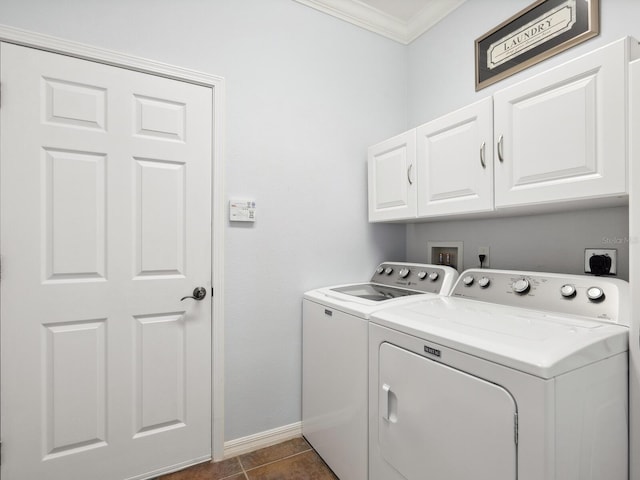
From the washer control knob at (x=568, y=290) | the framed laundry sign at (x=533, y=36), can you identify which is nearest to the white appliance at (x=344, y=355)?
the washer control knob at (x=568, y=290)

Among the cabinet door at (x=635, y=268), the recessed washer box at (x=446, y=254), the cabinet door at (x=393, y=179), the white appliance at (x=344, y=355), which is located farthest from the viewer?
the recessed washer box at (x=446, y=254)

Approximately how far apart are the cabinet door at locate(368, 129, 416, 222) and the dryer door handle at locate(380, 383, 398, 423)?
0.98 meters

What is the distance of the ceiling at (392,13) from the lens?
2.08m

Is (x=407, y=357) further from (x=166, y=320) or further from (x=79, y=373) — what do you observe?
(x=79, y=373)

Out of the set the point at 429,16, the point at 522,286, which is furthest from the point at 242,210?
the point at 429,16

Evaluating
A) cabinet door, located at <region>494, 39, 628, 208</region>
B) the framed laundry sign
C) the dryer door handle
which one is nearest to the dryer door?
the dryer door handle

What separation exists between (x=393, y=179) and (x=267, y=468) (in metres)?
1.77

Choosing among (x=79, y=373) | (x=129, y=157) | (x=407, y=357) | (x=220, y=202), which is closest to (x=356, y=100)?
(x=220, y=202)

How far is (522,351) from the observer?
2.82 ft

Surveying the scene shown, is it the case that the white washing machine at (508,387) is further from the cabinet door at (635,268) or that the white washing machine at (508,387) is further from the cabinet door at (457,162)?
the cabinet door at (457,162)

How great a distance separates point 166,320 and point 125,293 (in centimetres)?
24

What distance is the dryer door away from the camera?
0.88 meters

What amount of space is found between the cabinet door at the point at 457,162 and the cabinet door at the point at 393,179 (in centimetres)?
6

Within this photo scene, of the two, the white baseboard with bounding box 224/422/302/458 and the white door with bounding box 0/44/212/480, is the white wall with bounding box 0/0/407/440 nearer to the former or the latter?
the white baseboard with bounding box 224/422/302/458
